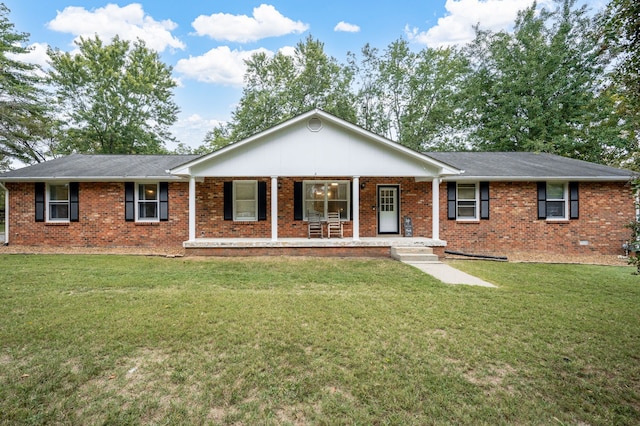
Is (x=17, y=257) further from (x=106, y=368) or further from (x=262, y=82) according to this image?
(x=262, y=82)

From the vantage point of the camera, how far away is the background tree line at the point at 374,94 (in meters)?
16.4

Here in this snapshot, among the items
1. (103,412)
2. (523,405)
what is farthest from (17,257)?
(523,405)

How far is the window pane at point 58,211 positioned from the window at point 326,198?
8562 millimetres

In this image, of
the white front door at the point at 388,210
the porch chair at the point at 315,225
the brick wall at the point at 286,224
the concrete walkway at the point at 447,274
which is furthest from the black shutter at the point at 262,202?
the concrete walkway at the point at 447,274

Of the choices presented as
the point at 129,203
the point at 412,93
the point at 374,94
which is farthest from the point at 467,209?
the point at 374,94

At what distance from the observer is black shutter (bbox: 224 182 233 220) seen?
10219 millimetres

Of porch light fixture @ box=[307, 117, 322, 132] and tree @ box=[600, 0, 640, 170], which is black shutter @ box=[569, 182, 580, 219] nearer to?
porch light fixture @ box=[307, 117, 322, 132]

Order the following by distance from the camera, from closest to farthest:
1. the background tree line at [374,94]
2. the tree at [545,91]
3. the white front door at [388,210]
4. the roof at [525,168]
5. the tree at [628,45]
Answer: the tree at [628,45]
the roof at [525,168]
the white front door at [388,210]
the tree at [545,91]
the background tree line at [374,94]

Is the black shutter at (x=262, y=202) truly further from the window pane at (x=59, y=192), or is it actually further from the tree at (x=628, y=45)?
the tree at (x=628, y=45)

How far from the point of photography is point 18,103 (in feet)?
47.6

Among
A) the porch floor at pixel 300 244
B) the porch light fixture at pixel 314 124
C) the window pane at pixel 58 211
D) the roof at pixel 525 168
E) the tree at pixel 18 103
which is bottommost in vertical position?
the porch floor at pixel 300 244

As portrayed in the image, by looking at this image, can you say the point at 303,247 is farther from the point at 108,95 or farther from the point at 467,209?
the point at 108,95

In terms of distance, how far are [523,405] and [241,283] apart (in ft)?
15.3

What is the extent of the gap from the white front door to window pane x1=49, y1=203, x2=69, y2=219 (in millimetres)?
11322
